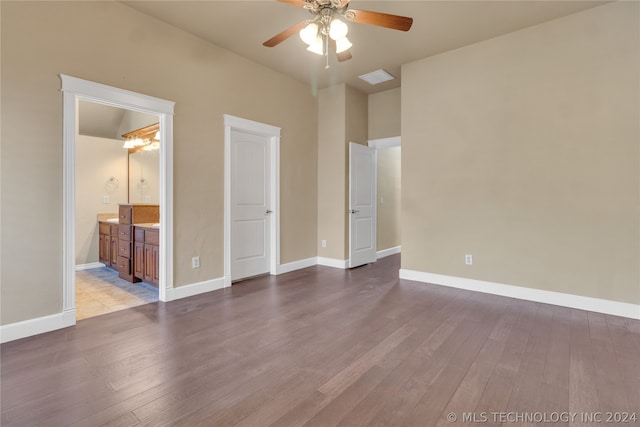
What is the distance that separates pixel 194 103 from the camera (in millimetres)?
3641

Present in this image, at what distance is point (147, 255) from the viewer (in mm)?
3869

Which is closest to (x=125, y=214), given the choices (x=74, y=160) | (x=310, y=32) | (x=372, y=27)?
(x=74, y=160)

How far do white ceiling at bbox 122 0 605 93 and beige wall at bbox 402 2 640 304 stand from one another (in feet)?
0.88

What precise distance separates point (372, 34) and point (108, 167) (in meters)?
5.02

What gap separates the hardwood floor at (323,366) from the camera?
1.64m

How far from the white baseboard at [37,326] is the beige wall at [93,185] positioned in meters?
2.94

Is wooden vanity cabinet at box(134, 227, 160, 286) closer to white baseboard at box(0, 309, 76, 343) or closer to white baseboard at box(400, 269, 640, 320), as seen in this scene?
white baseboard at box(0, 309, 76, 343)

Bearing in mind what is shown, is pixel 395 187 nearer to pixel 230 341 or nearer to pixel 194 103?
pixel 194 103

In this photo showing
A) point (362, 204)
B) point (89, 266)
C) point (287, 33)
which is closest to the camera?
point (287, 33)

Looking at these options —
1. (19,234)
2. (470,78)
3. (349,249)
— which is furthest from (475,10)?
(19,234)

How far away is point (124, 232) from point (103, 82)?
2.23m

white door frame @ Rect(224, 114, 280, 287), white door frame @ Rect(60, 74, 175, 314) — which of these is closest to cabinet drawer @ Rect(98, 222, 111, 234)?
white door frame @ Rect(60, 74, 175, 314)

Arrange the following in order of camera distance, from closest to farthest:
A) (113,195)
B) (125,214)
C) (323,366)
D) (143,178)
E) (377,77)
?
1. (323,366)
2. (125,214)
3. (377,77)
4. (113,195)
5. (143,178)

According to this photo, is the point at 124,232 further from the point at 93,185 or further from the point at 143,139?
the point at 143,139
